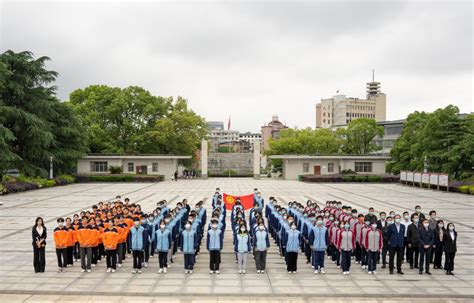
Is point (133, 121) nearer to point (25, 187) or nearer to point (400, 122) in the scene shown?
point (25, 187)

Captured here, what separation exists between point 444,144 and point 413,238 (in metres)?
28.1

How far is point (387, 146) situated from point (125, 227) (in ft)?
230

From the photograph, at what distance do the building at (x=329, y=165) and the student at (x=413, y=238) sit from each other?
36711 millimetres

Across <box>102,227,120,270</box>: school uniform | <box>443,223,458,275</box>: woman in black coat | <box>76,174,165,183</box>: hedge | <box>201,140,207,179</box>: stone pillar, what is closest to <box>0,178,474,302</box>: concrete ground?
<box>443,223,458,275</box>: woman in black coat

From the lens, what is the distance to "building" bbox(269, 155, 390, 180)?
4788 centimetres

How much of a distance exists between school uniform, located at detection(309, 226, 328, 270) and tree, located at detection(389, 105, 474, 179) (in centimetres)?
2618

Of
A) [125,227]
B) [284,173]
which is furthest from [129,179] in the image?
[125,227]

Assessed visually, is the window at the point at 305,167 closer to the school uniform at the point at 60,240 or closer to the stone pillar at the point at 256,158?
the stone pillar at the point at 256,158

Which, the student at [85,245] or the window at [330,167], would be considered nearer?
the student at [85,245]

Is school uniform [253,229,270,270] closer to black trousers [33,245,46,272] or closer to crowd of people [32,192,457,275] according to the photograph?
crowd of people [32,192,457,275]

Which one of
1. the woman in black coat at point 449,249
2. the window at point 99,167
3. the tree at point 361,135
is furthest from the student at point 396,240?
the tree at point 361,135

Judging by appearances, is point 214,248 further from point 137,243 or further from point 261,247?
point 137,243

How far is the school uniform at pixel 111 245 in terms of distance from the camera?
10.3 meters

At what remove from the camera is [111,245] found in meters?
10.3
